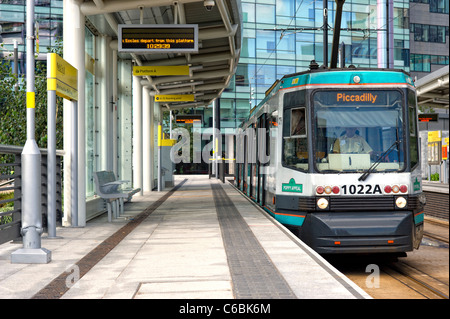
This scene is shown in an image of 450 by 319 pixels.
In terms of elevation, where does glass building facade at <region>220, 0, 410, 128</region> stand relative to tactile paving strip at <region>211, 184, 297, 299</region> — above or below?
above

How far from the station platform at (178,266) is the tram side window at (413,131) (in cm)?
216

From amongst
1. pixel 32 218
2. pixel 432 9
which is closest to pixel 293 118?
pixel 32 218

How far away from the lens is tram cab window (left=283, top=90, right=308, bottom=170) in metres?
8.66

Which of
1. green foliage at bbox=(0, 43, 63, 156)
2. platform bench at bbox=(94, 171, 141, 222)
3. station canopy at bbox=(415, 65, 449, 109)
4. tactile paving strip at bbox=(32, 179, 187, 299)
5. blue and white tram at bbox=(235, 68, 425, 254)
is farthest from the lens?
station canopy at bbox=(415, 65, 449, 109)

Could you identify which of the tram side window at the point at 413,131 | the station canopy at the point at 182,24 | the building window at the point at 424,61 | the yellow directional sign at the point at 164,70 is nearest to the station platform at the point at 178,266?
the tram side window at the point at 413,131

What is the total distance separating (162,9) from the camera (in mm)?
13492

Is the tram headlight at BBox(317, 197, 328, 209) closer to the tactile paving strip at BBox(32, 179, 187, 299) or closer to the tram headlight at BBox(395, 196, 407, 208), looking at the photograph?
the tram headlight at BBox(395, 196, 407, 208)

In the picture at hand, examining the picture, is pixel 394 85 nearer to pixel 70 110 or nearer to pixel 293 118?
pixel 293 118

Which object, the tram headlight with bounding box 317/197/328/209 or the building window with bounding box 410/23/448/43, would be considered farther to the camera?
the building window with bounding box 410/23/448/43

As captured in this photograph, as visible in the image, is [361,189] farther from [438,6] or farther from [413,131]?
[438,6]

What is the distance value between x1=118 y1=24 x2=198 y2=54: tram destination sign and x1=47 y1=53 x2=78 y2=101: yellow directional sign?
55.7 inches

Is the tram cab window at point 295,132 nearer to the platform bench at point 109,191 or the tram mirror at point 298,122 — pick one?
the tram mirror at point 298,122

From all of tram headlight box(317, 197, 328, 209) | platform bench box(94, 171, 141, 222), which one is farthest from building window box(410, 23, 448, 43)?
tram headlight box(317, 197, 328, 209)

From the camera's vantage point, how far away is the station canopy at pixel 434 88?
1490cm
